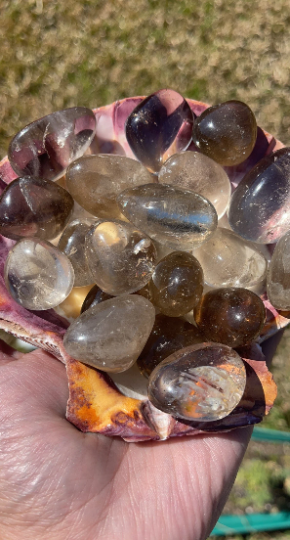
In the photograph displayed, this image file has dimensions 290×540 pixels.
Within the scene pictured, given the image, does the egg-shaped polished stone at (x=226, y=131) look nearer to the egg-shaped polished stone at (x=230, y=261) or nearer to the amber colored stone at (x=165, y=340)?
the egg-shaped polished stone at (x=230, y=261)

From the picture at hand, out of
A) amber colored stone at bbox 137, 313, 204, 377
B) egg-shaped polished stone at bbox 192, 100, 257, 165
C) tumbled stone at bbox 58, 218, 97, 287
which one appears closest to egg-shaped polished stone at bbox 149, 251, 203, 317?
amber colored stone at bbox 137, 313, 204, 377

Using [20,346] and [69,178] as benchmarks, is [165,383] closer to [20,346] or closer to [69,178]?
[69,178]

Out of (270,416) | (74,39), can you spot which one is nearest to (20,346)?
→ (270,416)

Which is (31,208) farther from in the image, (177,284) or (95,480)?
(95,480)

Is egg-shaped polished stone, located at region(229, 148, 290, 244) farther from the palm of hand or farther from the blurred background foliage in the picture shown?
the blurred background foliage

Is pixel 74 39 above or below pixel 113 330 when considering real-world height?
above

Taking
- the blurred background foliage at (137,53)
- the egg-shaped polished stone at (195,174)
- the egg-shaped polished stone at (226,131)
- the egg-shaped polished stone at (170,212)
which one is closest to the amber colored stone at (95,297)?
the egg-shaped polished stone at (170,212)

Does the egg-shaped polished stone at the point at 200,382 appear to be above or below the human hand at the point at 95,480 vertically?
above
